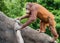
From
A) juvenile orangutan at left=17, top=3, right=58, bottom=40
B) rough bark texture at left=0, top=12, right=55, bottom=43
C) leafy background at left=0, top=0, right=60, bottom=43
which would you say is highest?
juvenile orangutan at left=17, top=3, right=58, bottom=40

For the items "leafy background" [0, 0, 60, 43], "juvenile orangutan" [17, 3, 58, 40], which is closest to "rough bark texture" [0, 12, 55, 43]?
"juvenile orangutan" [17, 3, 58, 40]

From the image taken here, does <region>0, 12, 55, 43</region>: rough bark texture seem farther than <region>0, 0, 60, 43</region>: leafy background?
No

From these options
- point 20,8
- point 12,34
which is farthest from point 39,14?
point 20,8

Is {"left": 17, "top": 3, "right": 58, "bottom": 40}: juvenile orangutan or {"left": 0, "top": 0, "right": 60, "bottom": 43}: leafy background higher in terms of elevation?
{"left": 17, "top": 3, "right": 58, "bottom": 40}: juvenile orangutan

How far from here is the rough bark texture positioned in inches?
209

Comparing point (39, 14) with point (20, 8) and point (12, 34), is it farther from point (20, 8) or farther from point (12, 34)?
point (20, 8)

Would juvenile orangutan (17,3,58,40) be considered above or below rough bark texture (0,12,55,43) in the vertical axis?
above

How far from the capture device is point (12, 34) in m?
5.33

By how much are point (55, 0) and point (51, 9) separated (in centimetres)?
56

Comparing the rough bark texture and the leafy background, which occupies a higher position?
the rough bark texture

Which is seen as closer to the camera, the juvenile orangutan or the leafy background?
the juvenile orangutan

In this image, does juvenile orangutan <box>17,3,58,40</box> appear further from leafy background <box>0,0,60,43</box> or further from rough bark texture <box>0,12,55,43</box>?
leafy background <box>0,0,60,43</box>

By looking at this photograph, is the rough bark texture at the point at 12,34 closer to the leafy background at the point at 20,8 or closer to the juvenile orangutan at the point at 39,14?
the juvenile orangutan at the point at 39,14

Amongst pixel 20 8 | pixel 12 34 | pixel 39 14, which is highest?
pixel 39 14
